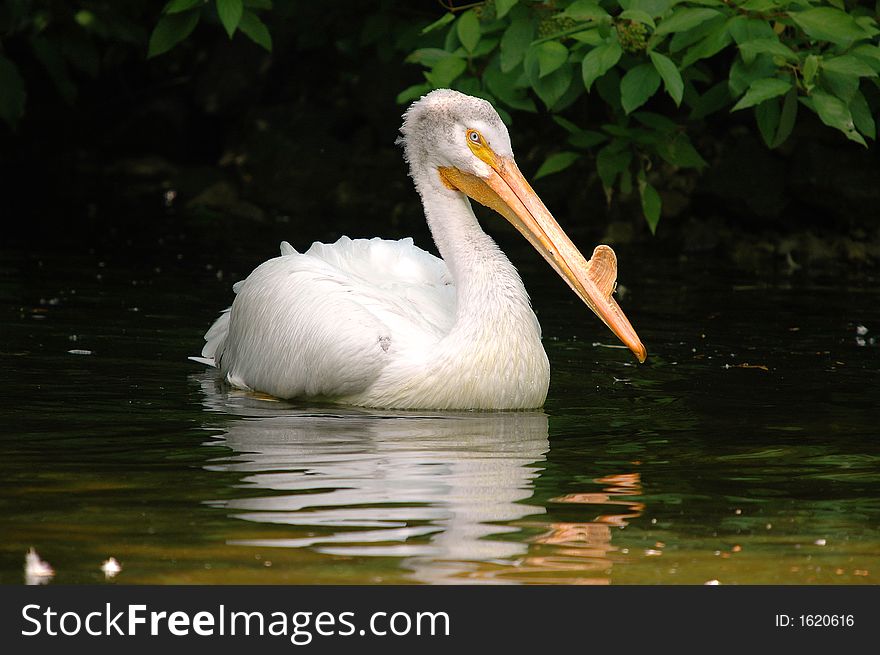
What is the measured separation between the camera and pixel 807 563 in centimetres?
379

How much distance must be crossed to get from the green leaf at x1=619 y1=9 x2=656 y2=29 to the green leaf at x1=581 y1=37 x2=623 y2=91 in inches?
5.5

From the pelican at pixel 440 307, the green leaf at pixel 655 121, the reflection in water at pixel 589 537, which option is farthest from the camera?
the green leaf at pixel 655 121

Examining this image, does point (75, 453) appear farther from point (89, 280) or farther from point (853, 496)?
point (89, 280)

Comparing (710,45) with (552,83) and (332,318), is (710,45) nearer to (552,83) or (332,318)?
(552,83)

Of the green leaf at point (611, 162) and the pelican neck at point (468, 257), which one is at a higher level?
the green leaf at point (611, 162)

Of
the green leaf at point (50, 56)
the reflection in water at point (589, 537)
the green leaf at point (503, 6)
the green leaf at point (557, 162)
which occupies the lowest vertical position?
the reflection in water at point (589, 537)

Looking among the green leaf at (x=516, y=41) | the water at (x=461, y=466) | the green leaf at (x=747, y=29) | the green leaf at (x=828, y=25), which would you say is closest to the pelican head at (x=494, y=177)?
the water at (x=461, y=466)

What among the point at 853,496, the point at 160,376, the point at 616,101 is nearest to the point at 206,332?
the point at 160,376

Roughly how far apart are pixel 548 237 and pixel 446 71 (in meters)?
2.31

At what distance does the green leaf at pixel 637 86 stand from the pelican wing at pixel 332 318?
1.29 meters

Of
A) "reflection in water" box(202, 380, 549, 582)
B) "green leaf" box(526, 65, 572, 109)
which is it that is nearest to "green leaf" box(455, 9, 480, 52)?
"green leaf" box(526, 65, 572, 109)

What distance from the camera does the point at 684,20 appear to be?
7.00 m

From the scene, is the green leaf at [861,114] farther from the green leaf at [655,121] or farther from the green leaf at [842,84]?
the green leaf at [655,121]

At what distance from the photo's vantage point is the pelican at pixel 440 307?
5.67 metres
